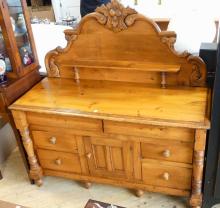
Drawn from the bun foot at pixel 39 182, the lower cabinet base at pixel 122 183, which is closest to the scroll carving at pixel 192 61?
the lower cabinet base at pixel 122 183

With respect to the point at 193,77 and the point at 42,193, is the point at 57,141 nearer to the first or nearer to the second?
the point at 42,193

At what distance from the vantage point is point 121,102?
1336 millimetres

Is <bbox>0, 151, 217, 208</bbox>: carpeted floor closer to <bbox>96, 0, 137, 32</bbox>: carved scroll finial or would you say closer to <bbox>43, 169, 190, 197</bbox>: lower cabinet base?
<bbox>43, 169, 190, 197</bbox>: lower cabinet base

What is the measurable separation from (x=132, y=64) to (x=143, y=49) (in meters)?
0.10

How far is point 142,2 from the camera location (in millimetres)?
3756

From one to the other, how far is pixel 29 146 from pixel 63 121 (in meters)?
0.31

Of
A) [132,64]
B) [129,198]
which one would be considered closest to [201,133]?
[132,64]

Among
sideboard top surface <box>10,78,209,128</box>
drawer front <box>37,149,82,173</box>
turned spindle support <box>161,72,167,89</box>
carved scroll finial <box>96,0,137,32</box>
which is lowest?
drawer front <box>37,149,82,173</box>

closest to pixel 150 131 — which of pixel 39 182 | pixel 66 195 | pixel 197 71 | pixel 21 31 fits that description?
pixel 197 71

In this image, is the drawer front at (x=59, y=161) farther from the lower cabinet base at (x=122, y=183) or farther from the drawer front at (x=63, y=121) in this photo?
the drawer front at (x=63, y=121)

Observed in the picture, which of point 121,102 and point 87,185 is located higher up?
point 121,102

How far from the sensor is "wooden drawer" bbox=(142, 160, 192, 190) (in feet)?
4.37

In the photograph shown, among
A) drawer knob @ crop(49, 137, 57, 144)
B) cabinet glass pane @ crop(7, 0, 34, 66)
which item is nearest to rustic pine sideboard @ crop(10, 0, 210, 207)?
drawer knob @ crop(49, 137, 57, 144)

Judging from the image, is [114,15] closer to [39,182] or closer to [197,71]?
[197,71]
